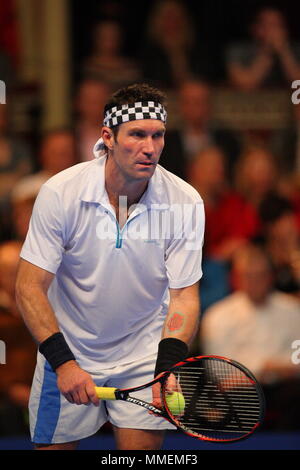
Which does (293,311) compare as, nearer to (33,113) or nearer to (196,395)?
(196,395)

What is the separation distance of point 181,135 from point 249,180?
525 mm

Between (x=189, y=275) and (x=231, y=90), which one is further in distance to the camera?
(x=231, y=90)

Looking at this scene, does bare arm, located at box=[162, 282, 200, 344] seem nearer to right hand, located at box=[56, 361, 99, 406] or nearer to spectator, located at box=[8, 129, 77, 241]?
right hand, located at box=[56, 361, 99, 406]

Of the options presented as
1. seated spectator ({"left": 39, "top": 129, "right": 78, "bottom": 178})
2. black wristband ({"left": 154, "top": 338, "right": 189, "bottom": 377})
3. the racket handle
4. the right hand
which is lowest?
the racket handle

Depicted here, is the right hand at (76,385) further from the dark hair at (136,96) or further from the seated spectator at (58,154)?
the seated spectator at (58,154)

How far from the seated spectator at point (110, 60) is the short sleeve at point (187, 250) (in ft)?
4.21

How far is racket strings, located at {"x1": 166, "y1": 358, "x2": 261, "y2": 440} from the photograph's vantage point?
3.74 meters

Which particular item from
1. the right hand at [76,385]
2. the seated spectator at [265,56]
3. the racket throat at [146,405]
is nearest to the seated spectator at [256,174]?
the seated spectator at [265,56]

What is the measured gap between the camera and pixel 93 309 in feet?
12.5

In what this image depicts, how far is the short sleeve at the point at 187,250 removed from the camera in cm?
372
